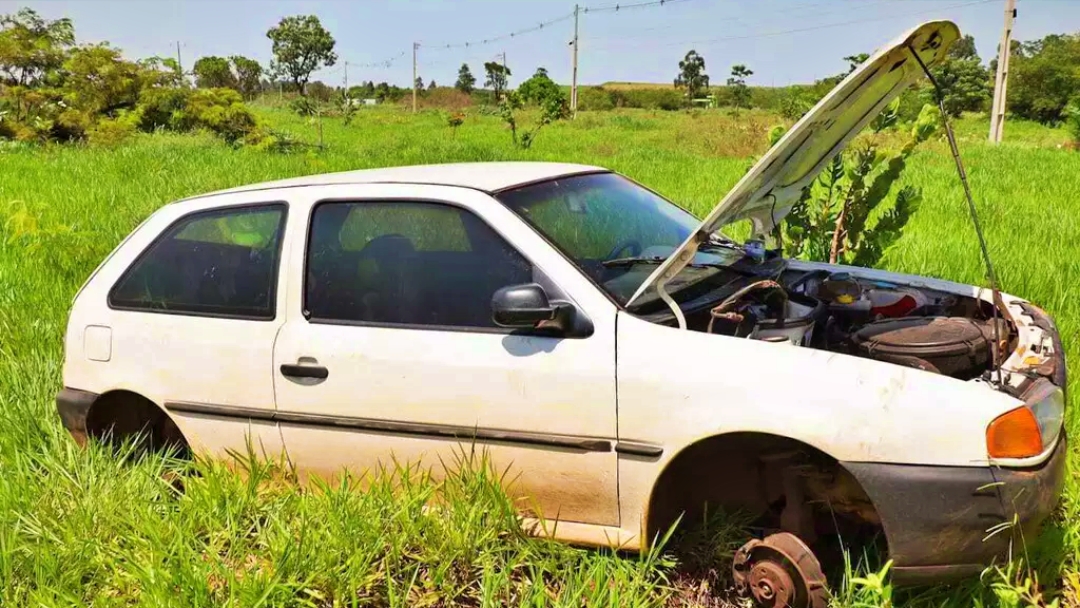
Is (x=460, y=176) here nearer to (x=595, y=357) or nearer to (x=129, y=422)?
(x=595, y=357)

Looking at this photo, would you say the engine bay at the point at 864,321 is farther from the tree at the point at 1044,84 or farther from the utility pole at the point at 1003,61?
the tree at the point at 1044,84

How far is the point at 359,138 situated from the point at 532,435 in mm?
22416

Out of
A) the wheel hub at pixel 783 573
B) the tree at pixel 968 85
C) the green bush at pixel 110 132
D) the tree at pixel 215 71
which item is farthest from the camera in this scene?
the tree at pixel 215 71

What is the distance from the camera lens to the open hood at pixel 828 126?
2.63 meters

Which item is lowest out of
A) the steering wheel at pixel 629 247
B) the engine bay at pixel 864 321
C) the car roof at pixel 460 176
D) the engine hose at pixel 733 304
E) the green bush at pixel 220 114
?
the engine bay at pixel 864 321

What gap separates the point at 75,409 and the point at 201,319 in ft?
2.64

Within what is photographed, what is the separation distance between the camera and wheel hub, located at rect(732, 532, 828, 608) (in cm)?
261

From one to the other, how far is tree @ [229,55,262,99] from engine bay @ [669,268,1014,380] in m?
63.6

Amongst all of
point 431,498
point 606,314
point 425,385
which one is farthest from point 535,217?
point 431,498

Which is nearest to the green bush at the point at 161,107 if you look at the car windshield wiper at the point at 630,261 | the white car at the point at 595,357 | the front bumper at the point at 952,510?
the white car at the point at 595,357

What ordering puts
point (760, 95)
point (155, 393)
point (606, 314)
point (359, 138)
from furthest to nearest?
point (760, 95), point (359, 138), point (155, 393), point (606, 314)

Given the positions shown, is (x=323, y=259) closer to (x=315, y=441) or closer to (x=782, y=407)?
(x=315, y=441)

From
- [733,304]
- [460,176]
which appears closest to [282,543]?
[460,176]

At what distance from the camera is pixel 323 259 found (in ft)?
10.7
